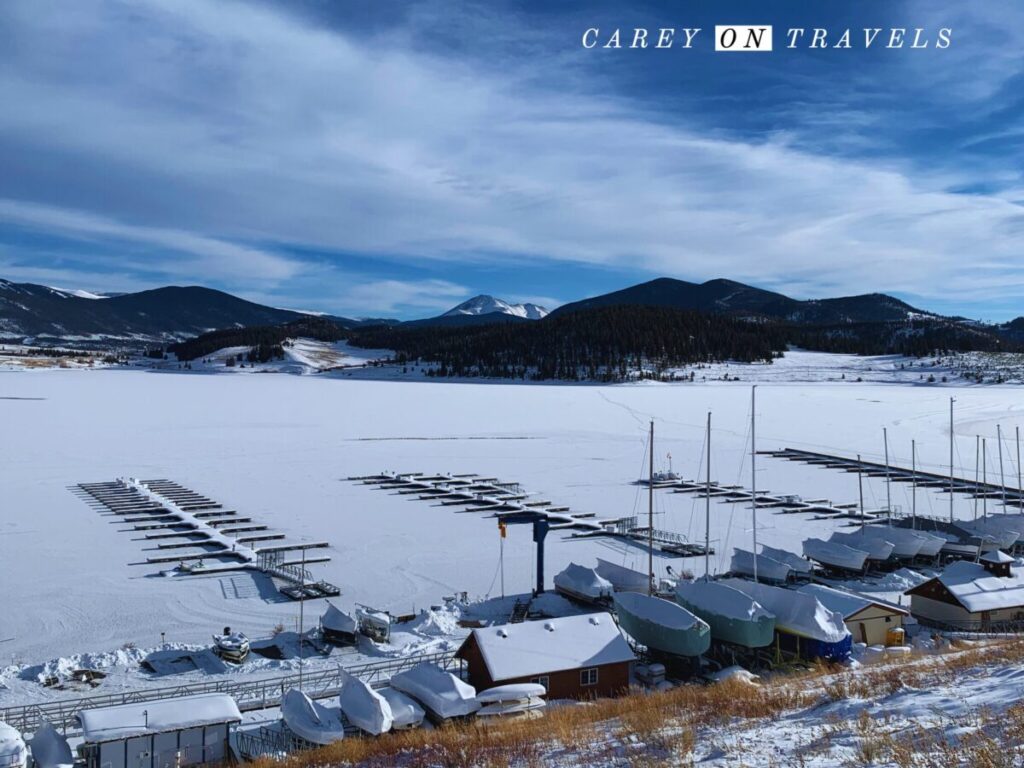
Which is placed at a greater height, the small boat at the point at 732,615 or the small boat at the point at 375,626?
the small boat at the point at 732,615

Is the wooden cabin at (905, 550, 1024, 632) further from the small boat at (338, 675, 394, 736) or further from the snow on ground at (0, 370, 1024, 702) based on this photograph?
the small boat at (338, 675, 394, 736)

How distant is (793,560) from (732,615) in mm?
7979

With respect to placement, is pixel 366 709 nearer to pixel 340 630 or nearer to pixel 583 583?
pixel 340 630

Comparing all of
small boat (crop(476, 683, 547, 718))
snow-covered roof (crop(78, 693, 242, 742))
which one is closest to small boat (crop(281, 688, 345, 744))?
snow-covered roof (crop(78, 693, 242, 742))

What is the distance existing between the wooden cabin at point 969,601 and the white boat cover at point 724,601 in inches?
201

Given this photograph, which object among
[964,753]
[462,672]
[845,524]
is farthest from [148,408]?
[964,753]

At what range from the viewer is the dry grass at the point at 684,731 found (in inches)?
319

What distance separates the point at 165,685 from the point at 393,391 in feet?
279

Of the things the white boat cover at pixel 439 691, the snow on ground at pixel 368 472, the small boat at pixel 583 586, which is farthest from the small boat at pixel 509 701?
the small boat at pixel 583 586

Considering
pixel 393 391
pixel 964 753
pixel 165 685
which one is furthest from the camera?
pixel 393 391

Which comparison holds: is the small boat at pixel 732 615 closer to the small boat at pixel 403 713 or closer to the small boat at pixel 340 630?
the small boat at pixel 403 713

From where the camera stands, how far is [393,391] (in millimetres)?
100938

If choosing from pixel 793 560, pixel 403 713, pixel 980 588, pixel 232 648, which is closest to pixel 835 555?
pixel 793 560

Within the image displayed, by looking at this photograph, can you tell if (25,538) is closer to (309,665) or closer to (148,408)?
(309,665)
